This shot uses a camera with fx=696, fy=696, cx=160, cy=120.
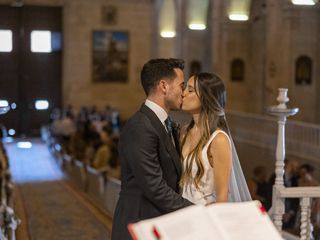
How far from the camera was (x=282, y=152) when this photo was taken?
240 inches

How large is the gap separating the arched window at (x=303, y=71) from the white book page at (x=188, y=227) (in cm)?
1950

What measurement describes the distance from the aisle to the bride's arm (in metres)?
5.03

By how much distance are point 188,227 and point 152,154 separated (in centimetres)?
117

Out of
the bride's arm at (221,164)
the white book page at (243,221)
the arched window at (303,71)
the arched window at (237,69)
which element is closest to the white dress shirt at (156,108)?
the bride's arm at (221,164)

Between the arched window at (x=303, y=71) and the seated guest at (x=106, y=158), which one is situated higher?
the arched window at (x=303, y=71)

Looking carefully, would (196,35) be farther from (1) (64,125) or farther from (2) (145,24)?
(1) (64,125)

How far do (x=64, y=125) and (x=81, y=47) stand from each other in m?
7.54

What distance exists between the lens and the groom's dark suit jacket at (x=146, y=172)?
13.0ft

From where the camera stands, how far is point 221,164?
4086 mm

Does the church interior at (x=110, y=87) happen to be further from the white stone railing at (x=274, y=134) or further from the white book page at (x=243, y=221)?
the white book page at (x=243, y=221)

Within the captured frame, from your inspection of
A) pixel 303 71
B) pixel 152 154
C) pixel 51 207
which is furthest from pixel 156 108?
pixel 303 71

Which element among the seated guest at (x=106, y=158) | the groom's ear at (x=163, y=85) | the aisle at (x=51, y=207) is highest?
the groom's ear at (x=163, y=85)

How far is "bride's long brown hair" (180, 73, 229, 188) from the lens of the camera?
13.6 feet

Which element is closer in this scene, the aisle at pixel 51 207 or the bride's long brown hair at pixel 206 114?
the bride's long brown hair at pixel 206 114
